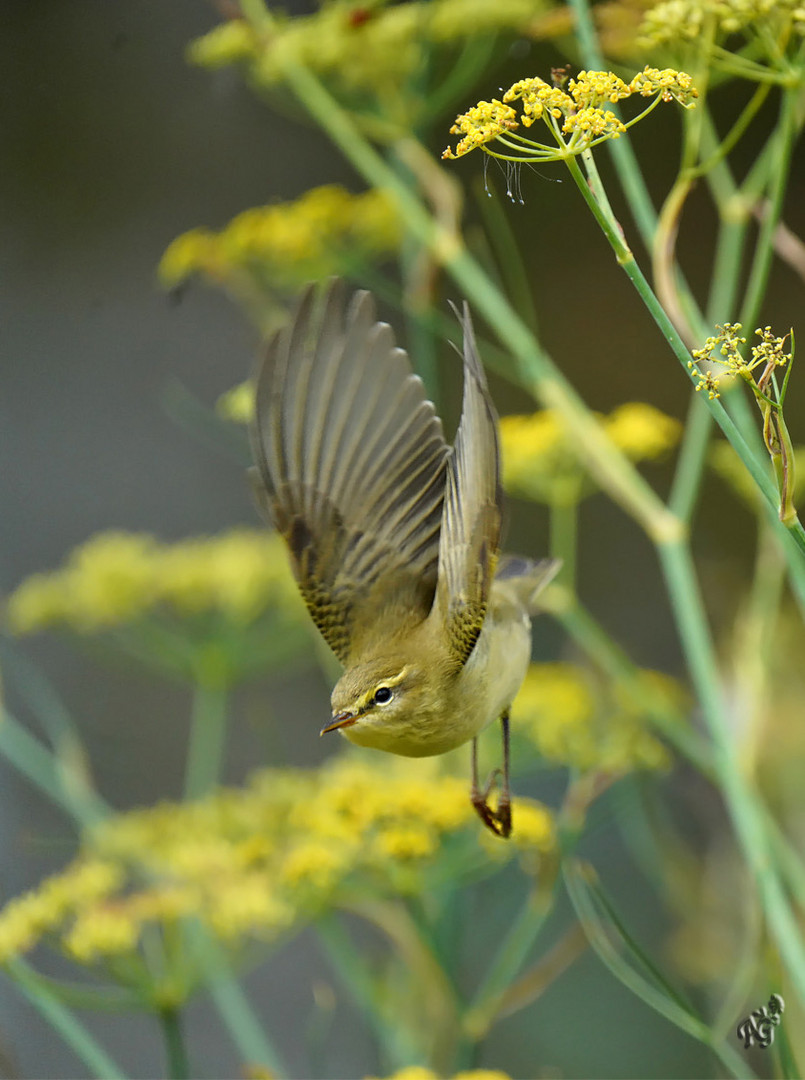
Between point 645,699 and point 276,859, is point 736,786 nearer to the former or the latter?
point 645,699

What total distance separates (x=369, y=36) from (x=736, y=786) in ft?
2.03

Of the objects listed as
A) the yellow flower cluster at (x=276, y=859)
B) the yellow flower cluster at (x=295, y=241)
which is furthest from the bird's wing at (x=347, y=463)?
the yellow flower cluster at (x=295, y=241)

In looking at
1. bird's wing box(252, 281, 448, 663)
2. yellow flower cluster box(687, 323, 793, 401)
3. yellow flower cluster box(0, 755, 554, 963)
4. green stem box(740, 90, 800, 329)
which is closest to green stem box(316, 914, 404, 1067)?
yellow flower cluster box(0, 755, 554, 963)

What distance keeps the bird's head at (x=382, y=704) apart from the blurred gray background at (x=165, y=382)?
85 centimetres

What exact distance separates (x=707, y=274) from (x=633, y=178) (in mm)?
799

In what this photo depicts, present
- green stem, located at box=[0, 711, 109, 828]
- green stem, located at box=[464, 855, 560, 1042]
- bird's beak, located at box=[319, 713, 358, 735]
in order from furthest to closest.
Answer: green stem, located at box=[0, 711, 109, 828], green stem, located at box=[464, 855, 560, 1042], bird's beak, located at box=[319, 713, 358, 735]

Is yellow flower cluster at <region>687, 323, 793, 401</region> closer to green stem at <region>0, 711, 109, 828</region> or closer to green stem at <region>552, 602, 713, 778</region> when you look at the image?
green stem at <region>552, 602, 713, 778</region>

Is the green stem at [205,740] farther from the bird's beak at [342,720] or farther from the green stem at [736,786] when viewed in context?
the bird's beak at [342,720]

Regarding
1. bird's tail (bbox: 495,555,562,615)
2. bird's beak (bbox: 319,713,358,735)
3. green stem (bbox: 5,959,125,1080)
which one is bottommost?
green stem (bbox: 5,959,125,1080)

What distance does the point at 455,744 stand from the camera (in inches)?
16.7

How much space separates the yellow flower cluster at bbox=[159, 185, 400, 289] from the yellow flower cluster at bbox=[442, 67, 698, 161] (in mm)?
685

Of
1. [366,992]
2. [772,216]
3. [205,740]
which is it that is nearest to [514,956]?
[366,992]

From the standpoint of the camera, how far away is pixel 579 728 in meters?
0.93

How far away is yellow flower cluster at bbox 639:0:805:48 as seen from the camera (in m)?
0.53
